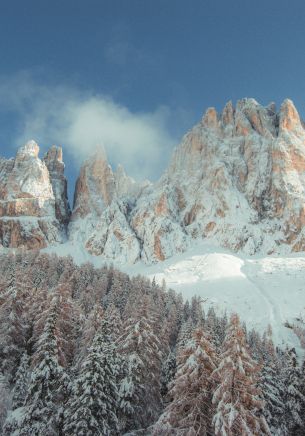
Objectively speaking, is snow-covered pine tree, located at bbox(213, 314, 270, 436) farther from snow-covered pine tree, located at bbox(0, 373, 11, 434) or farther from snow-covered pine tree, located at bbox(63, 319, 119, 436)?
Result: snow-covered pine tree, located at bbox(0, 373, 11, 434)

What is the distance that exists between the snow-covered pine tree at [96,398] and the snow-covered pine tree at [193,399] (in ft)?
17.2

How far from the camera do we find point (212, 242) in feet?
619

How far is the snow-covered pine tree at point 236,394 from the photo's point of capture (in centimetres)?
2123

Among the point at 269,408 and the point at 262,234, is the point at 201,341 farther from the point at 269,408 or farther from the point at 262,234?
the point at 262,234

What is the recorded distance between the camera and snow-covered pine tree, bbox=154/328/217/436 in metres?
23.4

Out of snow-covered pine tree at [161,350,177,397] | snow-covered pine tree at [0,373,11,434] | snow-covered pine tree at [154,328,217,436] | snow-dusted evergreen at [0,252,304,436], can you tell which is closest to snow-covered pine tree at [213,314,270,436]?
snow-dusted evergreen at [0,252,304,436]

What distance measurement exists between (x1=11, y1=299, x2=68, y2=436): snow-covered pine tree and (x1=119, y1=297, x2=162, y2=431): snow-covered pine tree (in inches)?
195

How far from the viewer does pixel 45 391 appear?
30.0 m

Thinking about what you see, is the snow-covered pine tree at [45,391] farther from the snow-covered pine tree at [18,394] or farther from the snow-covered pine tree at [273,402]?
the snow-covered pine tree at [273,402]

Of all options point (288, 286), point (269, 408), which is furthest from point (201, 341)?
point (288, 286)

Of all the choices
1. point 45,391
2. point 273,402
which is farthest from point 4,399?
point 273,402

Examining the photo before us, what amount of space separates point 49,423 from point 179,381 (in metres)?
11.4

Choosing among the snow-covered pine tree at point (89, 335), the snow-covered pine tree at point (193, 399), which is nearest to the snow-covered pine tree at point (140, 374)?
the snow-covered pine tree at point (193, 399)

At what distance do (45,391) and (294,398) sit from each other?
72.5ft
